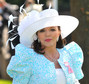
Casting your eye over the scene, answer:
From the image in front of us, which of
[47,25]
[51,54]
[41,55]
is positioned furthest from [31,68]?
[47,25]

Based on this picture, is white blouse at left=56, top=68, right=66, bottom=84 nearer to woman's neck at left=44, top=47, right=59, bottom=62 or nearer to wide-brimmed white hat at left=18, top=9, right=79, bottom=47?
woman's neck at left=44, top=47, right=59, bottom=62

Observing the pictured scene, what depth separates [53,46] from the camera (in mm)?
4141

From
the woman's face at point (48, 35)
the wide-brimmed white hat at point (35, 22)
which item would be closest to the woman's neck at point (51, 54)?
the woman's face at point (48, 35)

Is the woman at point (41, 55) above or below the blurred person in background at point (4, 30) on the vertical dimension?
above

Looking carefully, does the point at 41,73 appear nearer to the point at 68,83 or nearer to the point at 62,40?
the point at 68,83

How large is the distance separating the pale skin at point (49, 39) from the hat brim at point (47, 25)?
0.06 meters

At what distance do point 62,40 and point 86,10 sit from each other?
852 mm

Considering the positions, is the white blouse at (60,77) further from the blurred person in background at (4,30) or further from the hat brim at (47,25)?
the blurred person in background at (4,30)

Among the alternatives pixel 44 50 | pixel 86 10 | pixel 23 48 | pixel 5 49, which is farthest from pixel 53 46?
pixel 5 49

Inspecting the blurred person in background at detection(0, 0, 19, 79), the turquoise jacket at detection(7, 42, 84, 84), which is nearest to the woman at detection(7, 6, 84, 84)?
the turquoise jacket at detection(7, 42, 84, 84)

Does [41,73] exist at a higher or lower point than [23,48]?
lower

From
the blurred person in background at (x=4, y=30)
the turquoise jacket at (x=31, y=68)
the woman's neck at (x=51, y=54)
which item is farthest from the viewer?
the blurred person in background at (x=4, y=30)

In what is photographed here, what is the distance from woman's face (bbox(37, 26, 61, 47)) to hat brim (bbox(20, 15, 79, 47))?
0.06 m

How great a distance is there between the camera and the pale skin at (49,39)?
3.98 metres
